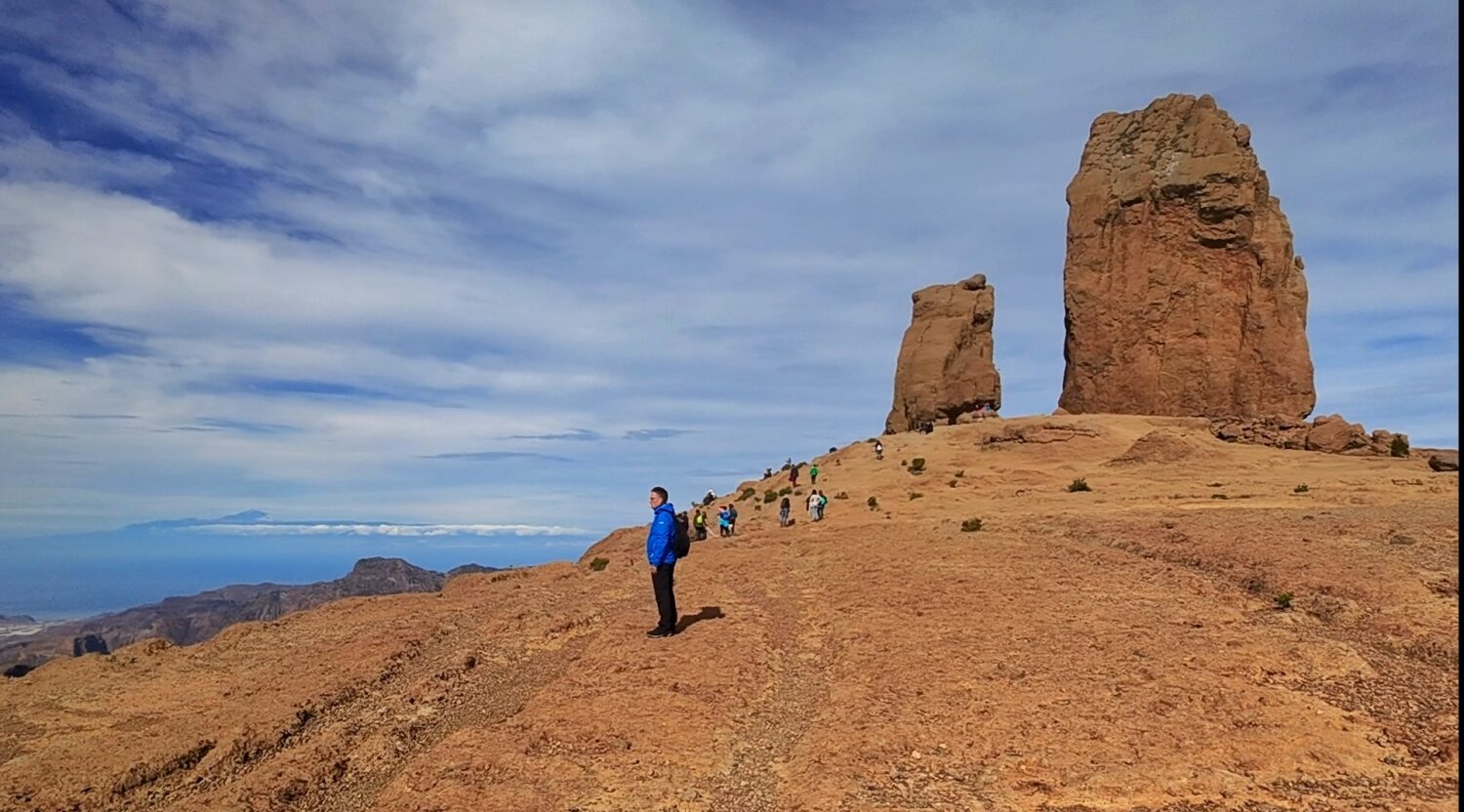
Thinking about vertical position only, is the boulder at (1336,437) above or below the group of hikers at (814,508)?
above

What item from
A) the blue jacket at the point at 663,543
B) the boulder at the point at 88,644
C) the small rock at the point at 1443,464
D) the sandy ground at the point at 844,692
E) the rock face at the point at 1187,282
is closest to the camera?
the sandy ground at the point at 844,692

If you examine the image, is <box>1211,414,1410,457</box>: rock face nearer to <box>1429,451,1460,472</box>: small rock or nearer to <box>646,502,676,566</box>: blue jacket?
<box>1429,451,1460,472</box>: small rock

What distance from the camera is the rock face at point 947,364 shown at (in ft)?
218

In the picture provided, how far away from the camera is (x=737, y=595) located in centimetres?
1836

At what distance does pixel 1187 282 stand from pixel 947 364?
678 inches

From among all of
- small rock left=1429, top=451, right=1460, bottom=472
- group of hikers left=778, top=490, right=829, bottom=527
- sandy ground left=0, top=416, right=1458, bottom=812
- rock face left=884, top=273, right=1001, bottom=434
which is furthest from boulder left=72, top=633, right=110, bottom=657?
small rock left=1429, top=451, right=1460, bottom=472

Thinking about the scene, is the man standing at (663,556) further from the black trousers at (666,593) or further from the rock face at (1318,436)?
the rock face at (1318,436)

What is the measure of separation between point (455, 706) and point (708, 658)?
362 centimetres

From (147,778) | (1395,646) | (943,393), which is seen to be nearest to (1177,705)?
(1395,646)

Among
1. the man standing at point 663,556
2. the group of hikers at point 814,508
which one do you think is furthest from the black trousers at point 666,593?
the group of hikers at point 814,508

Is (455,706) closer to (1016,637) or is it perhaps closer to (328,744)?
(328,744)

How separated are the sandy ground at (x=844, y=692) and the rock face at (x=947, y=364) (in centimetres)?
4480

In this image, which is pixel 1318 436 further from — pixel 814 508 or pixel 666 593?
pixel 666 593

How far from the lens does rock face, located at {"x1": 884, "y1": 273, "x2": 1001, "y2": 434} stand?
66.4 meters
